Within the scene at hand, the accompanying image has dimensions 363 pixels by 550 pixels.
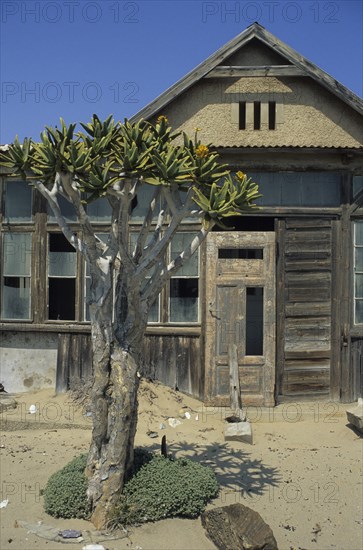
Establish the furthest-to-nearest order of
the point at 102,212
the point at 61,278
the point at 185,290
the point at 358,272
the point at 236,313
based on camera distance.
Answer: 1. the point at 61,278
2. the point at 102,212
3. the point at 185,290
4. the point at 358,272
5. the point at 236,313

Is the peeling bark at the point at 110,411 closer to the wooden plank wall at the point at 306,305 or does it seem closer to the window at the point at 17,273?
the wooden plank wall at the point at 306,305

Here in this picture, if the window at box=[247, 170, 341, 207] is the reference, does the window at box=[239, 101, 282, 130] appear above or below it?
above

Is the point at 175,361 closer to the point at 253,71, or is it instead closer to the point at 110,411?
the point at 110,411

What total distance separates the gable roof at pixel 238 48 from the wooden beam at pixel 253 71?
85 mm

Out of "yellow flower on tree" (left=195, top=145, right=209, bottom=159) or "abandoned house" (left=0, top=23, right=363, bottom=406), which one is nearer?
"yellow flower on tree" (left=195, top=145, right=209, bottom=159)

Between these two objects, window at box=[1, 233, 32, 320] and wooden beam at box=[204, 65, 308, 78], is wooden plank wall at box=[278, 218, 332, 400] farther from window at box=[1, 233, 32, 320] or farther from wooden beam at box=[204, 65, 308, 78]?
window at box=[1, 233, 32, 320]

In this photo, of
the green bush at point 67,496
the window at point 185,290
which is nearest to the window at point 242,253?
the window at point 185,290

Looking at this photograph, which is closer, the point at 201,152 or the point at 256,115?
the point at 201,152

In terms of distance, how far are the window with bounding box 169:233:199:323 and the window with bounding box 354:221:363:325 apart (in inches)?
110

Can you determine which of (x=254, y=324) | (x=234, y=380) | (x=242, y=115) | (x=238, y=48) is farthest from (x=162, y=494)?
(x=254, y=324)

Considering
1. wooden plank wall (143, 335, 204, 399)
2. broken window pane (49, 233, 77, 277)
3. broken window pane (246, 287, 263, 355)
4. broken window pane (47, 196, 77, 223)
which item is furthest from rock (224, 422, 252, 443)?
broken window pane (246, 287, 263, 355)

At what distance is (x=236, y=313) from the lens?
9773 millimetres

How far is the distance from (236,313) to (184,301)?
1015mm

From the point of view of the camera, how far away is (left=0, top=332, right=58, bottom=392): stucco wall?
10398mm
